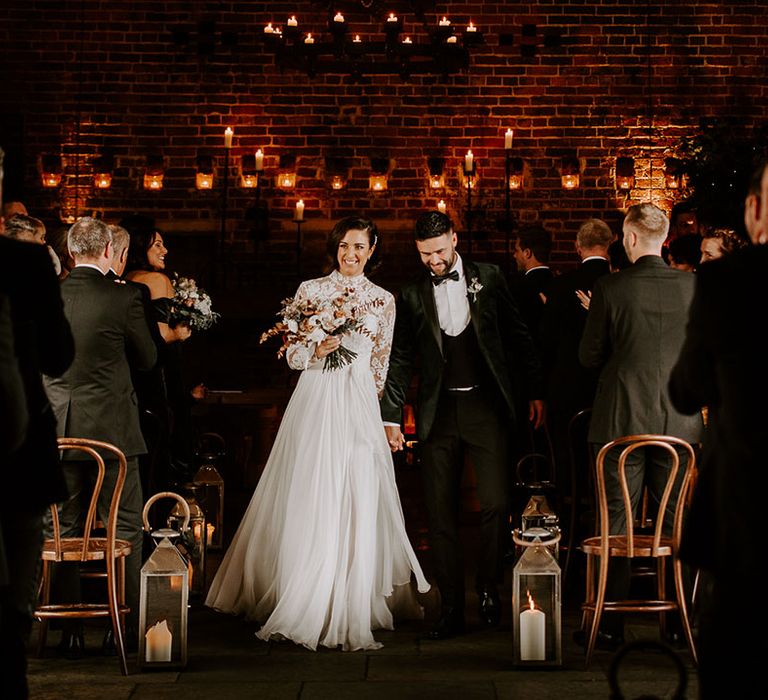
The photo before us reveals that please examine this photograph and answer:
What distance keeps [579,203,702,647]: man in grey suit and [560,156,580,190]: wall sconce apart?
15.5ft

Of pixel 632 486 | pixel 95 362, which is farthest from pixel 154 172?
pixel 632 486

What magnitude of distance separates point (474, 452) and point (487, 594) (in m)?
0.59

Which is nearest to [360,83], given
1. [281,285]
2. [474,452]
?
[281,285]

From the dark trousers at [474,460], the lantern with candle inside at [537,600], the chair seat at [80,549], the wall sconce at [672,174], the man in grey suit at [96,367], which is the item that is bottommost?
the lantern with candle inside at [537,600]

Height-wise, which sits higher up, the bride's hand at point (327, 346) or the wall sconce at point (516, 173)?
the wall sconce at point (516, 173)

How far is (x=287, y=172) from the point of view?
902 centimetres

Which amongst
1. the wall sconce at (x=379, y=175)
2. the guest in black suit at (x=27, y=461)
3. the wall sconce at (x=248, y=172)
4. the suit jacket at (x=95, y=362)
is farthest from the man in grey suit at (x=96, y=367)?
the wall sconce at (x=379, y=175)

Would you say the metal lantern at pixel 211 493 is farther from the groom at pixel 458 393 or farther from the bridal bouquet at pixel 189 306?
the groom at pixel 458 393

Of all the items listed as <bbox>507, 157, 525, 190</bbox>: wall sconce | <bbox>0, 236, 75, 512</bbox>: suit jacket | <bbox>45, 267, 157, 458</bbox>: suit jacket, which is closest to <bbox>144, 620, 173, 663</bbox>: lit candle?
<bbox>45, 267, 157, 458</bbox>: suit jacket

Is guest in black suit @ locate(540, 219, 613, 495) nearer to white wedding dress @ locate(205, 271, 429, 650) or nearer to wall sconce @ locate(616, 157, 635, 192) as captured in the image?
white wedding dress @ locate(205, 271, 429, 650)

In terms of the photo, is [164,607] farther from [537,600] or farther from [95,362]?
[537,600]

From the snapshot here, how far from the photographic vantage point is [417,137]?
9.10 meters

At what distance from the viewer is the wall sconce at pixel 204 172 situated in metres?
9.00

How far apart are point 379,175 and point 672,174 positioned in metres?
2.18
